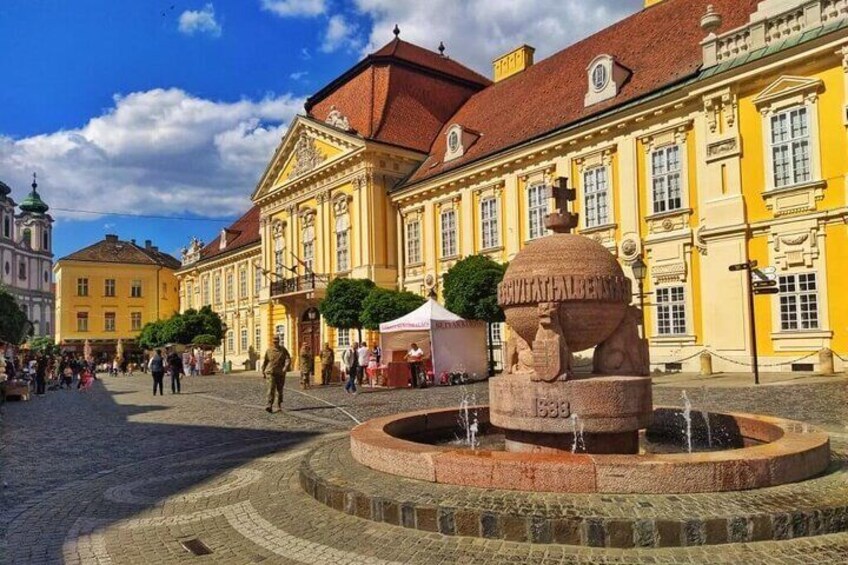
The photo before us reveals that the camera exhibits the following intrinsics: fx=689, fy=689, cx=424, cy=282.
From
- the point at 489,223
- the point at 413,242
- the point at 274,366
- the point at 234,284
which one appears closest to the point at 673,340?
the point at 489,223

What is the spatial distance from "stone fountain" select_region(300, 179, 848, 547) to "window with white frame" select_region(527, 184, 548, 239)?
1827cm

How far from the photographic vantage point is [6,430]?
1449 cm

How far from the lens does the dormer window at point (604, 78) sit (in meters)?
24.5

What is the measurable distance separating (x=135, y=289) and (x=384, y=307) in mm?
56413

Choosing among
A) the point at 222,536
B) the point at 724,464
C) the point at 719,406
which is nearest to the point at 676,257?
the point at 719,406

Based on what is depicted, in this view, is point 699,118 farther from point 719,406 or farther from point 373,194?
point 373,194

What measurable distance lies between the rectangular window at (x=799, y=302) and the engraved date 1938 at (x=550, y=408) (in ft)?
48.3

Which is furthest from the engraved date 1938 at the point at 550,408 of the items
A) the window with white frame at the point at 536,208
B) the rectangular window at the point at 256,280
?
the rectangular window at the point at 256,280

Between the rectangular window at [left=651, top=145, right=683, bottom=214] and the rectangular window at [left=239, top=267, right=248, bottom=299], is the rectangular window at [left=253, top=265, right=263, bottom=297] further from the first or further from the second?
the rectangular window at [left=651, top=145, right=683, bottom=214]

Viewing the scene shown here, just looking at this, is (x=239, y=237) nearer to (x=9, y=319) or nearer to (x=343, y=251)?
(x=9, y=319)

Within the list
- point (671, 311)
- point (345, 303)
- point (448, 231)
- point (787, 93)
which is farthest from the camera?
point (448, 231)

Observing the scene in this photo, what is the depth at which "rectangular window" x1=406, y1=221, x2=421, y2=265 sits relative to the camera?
3356 cm

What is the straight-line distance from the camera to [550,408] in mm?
6895

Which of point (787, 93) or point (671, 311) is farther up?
point (787, 93)
